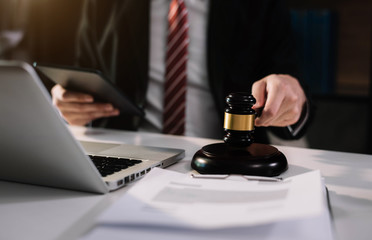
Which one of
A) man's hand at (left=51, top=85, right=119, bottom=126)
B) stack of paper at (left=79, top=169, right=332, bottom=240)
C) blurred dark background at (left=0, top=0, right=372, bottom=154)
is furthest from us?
blurred dark background at (left=0, top=0, right=372, bottom=154)

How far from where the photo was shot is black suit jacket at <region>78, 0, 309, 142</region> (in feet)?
4.86

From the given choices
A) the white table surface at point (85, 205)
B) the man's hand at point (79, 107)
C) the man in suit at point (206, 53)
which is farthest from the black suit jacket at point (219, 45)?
the white table surface at point (85, 205)

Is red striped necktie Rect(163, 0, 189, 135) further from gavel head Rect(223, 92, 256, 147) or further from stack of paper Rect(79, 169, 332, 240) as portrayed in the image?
stack of paper Rect(79, 169, 332, 240)

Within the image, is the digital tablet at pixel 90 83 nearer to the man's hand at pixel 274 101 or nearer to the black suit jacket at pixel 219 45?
the man's hand at pixel 274 101

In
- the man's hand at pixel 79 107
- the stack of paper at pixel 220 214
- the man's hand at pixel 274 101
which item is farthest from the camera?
the man's hand at pixel 79 107

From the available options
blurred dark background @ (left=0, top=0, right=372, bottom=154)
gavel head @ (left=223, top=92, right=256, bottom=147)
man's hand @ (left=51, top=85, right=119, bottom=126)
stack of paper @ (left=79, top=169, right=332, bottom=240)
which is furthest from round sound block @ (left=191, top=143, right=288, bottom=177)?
blurred dark background @ (left=0, top=0, right=372, bottom=154)

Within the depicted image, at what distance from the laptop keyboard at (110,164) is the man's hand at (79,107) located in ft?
1.24

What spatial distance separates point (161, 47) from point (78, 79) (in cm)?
65

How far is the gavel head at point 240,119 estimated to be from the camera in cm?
67

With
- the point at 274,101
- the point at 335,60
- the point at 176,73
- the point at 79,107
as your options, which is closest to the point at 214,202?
the point at 274,101

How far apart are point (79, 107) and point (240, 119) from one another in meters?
0.58

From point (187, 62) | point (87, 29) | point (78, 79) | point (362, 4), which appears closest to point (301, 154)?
point (78, 79)

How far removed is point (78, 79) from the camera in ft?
3.06

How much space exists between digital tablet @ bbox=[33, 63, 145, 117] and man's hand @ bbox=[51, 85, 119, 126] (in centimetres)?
2
